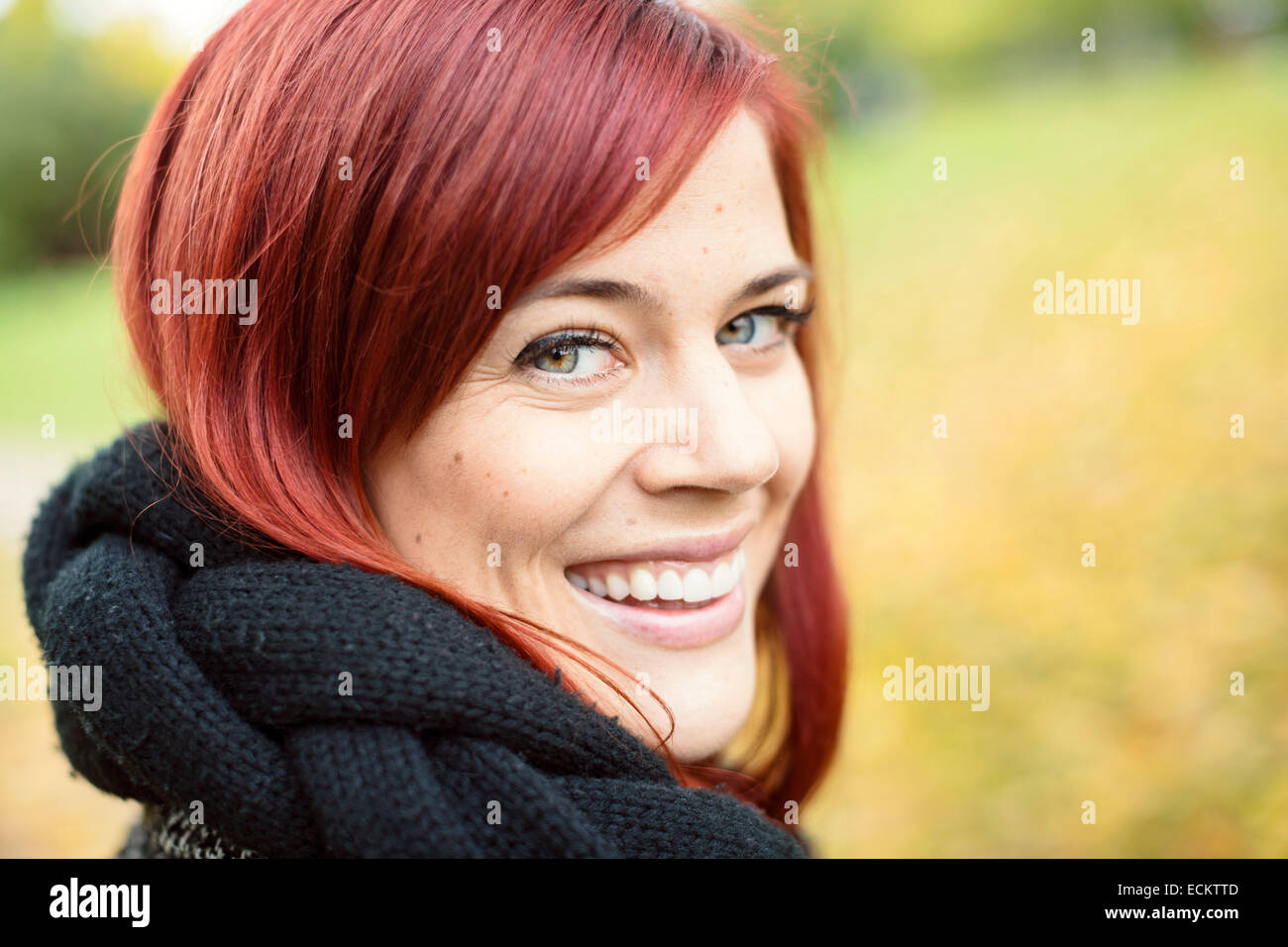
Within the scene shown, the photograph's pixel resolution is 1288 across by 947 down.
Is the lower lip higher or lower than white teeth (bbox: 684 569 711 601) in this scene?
lower

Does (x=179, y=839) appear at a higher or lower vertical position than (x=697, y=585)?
lower

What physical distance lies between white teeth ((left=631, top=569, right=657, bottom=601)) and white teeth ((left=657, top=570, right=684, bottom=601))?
2cm

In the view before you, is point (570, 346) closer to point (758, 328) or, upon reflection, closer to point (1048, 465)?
point (758, 328)

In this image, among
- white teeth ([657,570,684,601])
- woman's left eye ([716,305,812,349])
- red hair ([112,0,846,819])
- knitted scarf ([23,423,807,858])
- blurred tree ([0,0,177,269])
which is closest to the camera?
knitted scarf ([23,423,807,858])

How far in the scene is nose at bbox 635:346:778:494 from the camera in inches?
60.2

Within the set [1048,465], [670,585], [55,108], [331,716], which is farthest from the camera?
[55,108]

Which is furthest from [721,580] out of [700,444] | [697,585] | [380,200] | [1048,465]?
[1048,465]

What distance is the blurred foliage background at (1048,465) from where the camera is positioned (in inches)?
144

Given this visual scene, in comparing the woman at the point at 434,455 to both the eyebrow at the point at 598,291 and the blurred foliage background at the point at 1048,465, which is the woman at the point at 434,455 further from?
the blurred foliage background at the point at 1048,465

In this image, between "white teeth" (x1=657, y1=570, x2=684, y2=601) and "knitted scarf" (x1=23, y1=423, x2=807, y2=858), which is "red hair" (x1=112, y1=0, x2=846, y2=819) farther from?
→ "white teeth" (x1=657, y1=570, x2=684, y2=601)

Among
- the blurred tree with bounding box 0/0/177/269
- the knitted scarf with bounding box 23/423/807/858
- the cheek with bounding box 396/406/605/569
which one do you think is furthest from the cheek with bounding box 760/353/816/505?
the blurred tree with bounding box 0/0/177/269

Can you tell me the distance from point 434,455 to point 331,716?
1.39ft

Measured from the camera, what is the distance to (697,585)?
1.66 metres
